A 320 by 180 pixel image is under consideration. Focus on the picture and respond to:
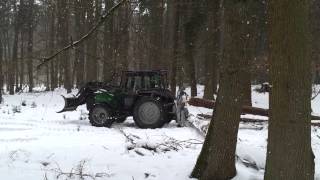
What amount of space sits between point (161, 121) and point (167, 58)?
1005 centimetres

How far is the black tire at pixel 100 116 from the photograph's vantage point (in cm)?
1591

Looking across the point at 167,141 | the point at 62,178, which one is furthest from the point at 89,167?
the point at 167,141

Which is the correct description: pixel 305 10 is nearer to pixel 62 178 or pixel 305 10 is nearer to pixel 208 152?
pixel 208 152

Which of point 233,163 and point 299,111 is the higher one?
point 299,111

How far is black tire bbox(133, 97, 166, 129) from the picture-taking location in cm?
1567

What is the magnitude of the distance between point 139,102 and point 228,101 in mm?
7959

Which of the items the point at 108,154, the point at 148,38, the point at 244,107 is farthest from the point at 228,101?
the point at 244,107

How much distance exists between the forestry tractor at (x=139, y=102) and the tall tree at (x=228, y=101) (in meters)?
6.99

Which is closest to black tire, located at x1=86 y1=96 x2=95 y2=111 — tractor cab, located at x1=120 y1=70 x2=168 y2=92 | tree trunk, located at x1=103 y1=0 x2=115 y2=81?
tree trunk, located at x1=103 y1=0 x2=115 y2=81

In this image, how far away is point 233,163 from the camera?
8.56 m

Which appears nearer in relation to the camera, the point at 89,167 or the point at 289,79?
the point at 289,79

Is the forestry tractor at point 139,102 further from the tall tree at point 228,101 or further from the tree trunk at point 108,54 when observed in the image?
the tall tree at point 228,101

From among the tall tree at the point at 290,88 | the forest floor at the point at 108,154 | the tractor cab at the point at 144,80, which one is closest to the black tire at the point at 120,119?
the tractor cab at the point at 144,80

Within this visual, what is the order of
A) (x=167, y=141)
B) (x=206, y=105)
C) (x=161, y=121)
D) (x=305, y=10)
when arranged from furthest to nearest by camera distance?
(x=206, y=105) < (x=161, y=121) < (x=167, y=141) < (x=305, y=10)
